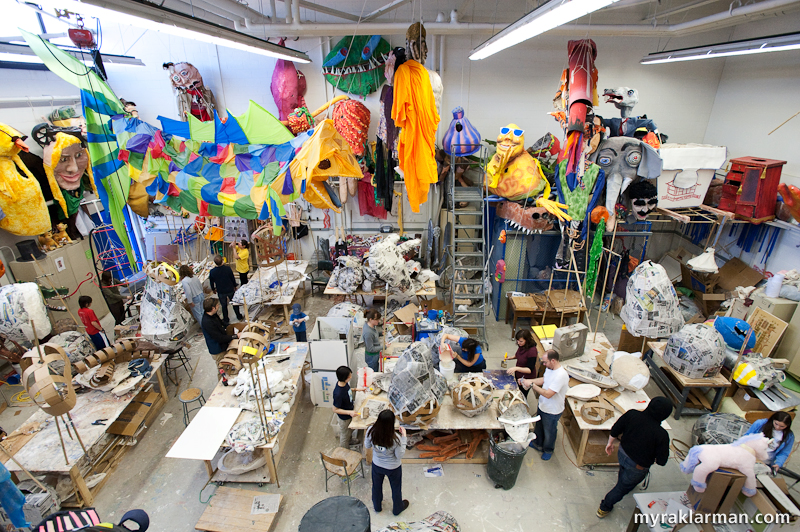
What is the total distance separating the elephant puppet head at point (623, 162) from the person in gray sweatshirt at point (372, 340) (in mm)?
4261

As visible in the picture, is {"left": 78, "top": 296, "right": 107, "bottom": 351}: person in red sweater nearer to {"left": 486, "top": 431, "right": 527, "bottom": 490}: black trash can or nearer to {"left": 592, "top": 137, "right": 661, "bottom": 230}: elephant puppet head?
{"left": 486, "top": 431, "right": 527, "bottom": 490}: black trash can

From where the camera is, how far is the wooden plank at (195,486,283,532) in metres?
3.81

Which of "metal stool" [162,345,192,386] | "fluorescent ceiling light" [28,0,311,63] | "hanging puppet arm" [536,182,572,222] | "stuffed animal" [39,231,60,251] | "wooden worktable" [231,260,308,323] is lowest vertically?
"metal stool" [162,345,192,386]

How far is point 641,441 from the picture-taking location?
3.53 m

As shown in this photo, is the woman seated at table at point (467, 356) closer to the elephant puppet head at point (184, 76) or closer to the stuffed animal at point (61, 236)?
the stuffed animal at point (61, 236)

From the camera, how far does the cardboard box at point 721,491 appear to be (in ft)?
10.00

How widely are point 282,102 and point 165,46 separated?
2841mm

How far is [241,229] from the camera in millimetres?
9250

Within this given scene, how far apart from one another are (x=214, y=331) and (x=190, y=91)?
5706 mm

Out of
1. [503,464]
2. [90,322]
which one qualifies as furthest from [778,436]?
[90,322]

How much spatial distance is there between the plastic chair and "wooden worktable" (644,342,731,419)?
4.19 m

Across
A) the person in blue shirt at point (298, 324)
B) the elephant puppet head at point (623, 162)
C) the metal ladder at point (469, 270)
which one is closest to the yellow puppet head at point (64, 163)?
the person in blue shirt at point (298, 324)

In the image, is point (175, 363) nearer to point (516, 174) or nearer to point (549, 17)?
point (516, 174)

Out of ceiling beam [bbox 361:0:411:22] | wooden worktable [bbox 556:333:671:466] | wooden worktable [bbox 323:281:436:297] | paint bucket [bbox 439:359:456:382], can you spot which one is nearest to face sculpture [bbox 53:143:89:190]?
wooden worktable [bbox 323:281:436:297]
